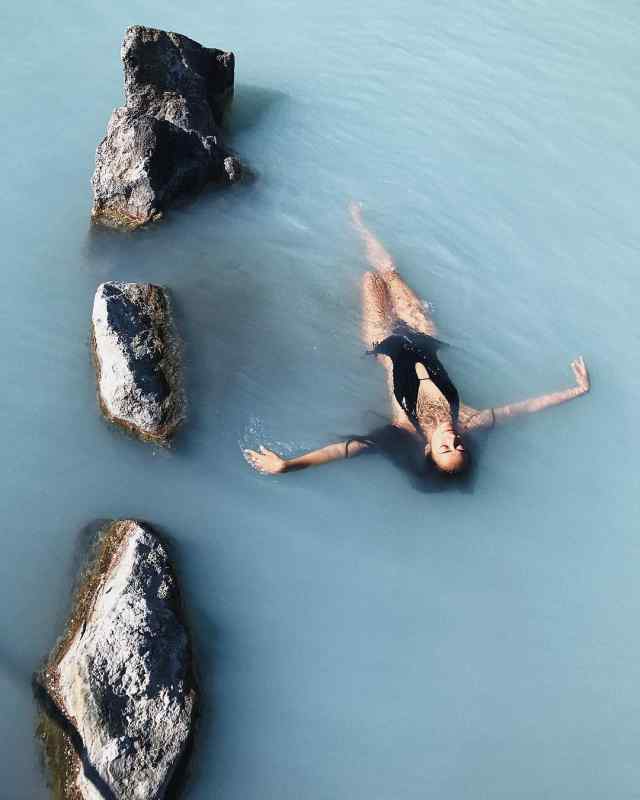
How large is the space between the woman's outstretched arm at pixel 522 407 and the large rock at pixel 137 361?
231 centimetres

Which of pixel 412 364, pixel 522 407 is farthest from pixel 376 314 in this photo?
pixel 522 407

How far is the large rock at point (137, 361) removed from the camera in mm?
5484

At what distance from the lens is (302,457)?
5.50 metres

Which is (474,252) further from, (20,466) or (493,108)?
(20,466)

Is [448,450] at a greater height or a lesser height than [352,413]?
greater

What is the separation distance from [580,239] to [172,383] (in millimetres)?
4247

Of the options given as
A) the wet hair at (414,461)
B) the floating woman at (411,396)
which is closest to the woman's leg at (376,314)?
the floating woman at (411,396)

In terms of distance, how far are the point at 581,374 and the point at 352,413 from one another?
1958 mm

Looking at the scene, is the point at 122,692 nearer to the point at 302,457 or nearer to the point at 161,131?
the point at 302,457

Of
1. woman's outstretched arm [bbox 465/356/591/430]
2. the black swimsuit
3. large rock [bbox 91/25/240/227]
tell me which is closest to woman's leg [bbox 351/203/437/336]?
the black swimsuit

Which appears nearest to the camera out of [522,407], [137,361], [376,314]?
[137,361]

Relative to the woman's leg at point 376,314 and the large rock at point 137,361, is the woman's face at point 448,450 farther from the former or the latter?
the large rock at point 137,361

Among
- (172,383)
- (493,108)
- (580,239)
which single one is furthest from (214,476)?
(493,108)

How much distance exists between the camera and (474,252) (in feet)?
23.5
